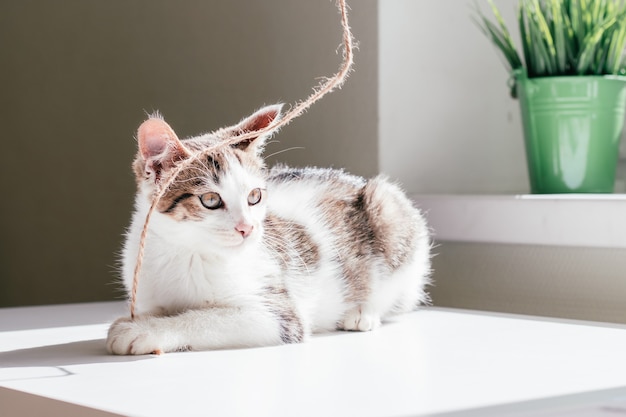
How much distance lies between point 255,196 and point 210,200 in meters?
0.07

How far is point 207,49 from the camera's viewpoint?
203cm

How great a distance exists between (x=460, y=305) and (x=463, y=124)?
1.31 ft

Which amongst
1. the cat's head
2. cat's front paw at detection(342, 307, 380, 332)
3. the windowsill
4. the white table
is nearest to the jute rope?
the cat's head

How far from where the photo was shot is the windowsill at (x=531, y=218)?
1516 millimetres

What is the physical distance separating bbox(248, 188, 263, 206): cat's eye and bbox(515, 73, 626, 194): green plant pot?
0.78 meters

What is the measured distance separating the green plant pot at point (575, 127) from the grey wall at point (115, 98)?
12.5 inches

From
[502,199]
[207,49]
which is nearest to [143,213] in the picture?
[502,199]

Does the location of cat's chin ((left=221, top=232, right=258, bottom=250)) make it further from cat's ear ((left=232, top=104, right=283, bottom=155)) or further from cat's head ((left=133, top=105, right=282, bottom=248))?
cat's ear ((left=232, top=104, right=283, bottom=155))

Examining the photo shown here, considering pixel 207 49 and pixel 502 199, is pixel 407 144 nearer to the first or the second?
pixel 502 199

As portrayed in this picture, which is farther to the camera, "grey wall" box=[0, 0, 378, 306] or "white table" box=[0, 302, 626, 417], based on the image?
"grey wall" box=[0, 0, 378, 306]

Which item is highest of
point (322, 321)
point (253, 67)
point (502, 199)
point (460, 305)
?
point (253, 67)

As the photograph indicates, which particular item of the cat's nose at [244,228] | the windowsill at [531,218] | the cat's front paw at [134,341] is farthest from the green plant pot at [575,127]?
the cat's front paw at [134,341]

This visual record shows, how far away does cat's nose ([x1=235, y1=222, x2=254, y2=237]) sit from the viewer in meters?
1.12

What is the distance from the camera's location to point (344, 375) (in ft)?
3.11
